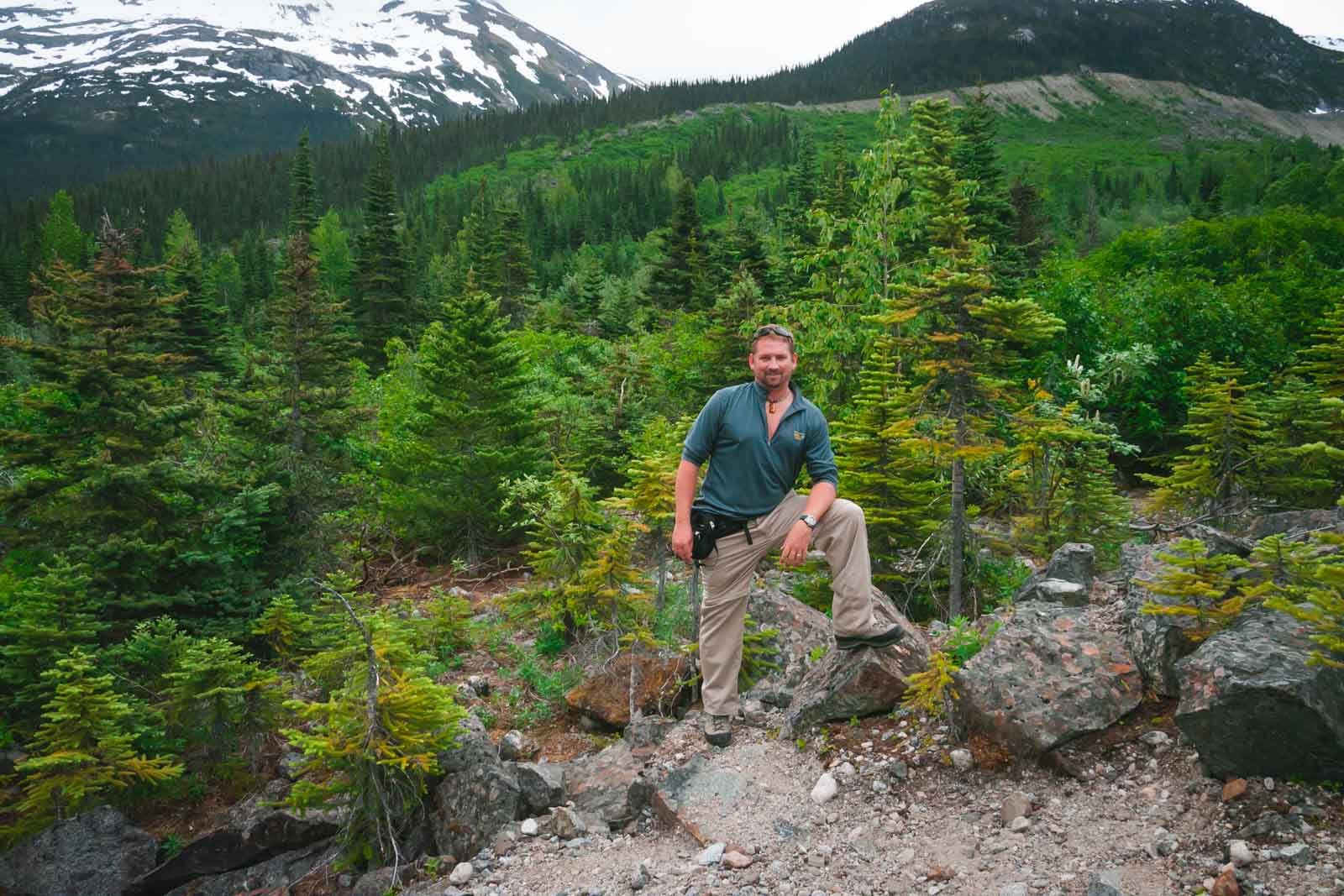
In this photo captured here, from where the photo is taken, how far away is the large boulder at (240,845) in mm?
7316

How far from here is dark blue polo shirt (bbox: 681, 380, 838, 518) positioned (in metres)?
5.07

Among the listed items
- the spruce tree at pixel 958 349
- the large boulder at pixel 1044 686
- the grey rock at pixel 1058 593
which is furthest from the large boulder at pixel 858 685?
the spruce tree at pixel 958 349

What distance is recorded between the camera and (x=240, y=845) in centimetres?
735

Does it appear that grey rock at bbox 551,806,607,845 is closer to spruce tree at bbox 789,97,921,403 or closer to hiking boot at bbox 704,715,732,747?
hiking boot at bbox 704,715,732,747

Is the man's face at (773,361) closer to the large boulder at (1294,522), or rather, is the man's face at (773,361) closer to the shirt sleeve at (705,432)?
the shirt sleeve at (705,432)

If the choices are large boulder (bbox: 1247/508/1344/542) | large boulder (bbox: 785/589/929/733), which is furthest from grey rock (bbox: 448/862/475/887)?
large boulder (bbox: 1247/508/1344/542)

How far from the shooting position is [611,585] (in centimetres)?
779

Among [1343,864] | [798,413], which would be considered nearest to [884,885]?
[1343,864]

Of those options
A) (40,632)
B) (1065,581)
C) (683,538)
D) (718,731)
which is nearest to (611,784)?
(718,731)

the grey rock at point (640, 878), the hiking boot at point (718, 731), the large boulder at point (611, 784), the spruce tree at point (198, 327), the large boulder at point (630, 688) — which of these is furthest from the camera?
the spruce tree at point (198, 327)

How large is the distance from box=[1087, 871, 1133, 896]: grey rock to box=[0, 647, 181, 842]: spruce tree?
326 inches

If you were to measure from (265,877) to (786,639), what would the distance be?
530 cm

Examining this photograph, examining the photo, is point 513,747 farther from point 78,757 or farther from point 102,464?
point 102,464

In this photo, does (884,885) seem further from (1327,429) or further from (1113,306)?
(1113,306)
